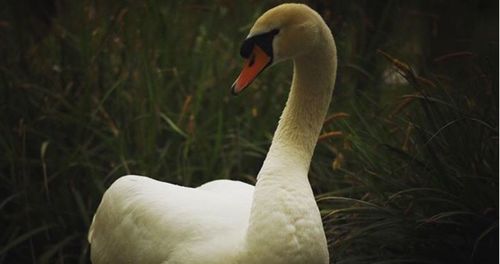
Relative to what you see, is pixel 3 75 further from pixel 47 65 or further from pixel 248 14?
pixel 248 14

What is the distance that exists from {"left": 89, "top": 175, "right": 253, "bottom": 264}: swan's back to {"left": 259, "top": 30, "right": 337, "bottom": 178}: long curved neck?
0.31m

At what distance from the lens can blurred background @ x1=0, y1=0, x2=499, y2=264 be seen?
376 cm

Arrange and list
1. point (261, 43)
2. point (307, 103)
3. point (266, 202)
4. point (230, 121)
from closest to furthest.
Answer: point (266, 202), point (261, 43), point (307, 103), point (230, 121)

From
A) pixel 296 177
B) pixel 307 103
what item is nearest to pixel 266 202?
pixel 296 177

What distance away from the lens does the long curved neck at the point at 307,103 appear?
3.34m

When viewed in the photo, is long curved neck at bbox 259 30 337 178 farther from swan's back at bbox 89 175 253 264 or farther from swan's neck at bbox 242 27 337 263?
swan's back at bbox 89 175 253 264

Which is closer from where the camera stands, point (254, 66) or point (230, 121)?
point (254, 66)

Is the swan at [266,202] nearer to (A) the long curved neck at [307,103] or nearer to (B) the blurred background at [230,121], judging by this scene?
(A) the long curved neck at [307,103]

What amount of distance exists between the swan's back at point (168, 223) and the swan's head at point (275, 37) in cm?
47

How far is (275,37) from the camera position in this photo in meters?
3.28

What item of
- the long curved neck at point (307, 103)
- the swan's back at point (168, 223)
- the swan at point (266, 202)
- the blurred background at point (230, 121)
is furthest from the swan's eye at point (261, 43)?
the blurred background at point (230, 121)

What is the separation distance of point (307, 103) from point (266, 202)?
0.47 m

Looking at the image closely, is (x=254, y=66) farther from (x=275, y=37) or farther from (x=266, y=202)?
(x=266, y=202)

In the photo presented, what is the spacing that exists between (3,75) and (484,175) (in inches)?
106
